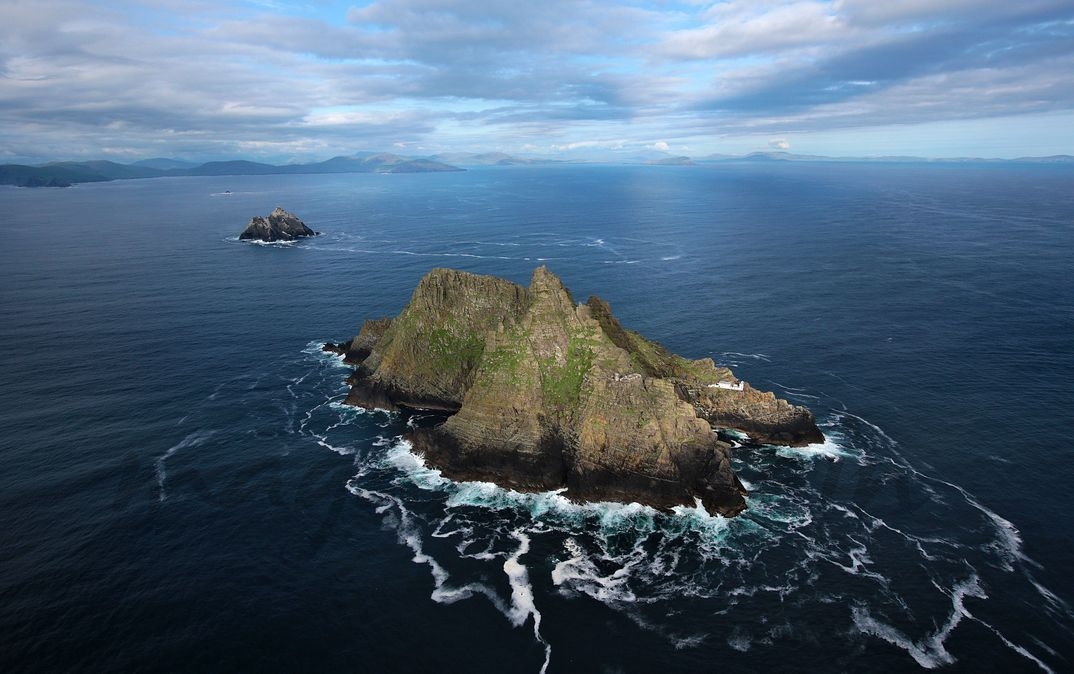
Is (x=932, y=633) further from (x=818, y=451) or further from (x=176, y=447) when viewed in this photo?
(x=176, y=447)

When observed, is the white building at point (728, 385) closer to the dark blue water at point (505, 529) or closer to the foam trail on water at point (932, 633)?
the dark blue water at point (505, 529)

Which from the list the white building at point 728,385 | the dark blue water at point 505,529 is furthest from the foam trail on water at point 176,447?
the white building at point 728,385

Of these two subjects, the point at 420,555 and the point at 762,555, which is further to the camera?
the point at 420,555

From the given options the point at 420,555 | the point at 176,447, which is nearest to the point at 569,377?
the point at 420,555

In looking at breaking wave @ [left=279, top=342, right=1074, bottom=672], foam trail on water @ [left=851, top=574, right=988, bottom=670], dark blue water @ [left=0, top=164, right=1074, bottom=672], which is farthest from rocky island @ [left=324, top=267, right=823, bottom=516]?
foam trail on water @ [left=851, top=574, right=988, bottom=670]

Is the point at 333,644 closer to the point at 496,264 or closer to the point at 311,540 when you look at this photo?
the point at 311,540

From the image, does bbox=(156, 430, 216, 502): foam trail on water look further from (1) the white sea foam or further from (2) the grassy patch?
(1) the white sea foam

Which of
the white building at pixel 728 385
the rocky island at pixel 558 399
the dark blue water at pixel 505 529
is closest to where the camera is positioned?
the dark blue water at pixel 505 529
